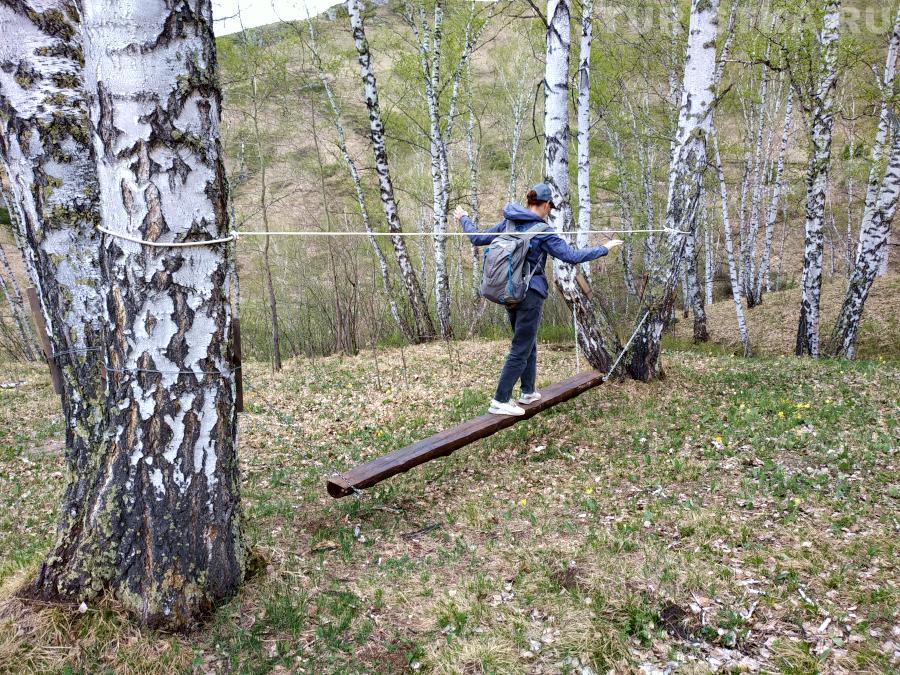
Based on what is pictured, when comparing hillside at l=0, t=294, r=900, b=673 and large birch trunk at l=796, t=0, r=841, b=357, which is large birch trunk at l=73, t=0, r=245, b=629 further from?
large birch trunk at l=796, t=0, r=841, b=357

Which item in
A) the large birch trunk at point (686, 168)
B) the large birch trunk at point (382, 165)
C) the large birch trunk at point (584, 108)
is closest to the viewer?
the large birch trunk at point (686, 168)

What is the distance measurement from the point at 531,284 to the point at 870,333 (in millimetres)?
11192

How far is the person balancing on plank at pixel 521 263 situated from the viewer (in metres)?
4.43

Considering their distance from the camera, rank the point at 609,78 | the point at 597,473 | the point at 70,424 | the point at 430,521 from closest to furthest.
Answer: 1. the point at 70,424
2. the point at 430,521
3. the point at 597,473
4. the point at 609,78

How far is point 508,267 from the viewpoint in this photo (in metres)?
4.41

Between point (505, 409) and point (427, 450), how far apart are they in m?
1.05

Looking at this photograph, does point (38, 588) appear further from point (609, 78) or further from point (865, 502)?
point (609, 78)

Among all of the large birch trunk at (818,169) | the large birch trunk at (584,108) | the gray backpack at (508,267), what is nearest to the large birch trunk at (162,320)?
the gray backpack at (508,267)

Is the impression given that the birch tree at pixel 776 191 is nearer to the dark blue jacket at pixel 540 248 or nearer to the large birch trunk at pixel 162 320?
the dark blue jacket at pixel 540 248

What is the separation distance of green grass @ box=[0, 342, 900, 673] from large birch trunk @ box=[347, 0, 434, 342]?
5418 millimetres

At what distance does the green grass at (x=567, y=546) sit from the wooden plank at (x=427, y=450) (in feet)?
1.31

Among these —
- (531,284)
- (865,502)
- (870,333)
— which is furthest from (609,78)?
(865,502)

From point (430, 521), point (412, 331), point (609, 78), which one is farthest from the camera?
point (609, 78)

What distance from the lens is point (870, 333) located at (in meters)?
11.9
